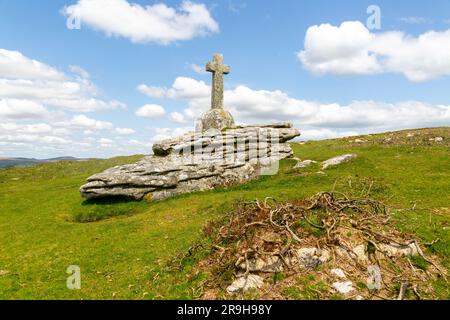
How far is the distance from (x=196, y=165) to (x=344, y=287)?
19817mm

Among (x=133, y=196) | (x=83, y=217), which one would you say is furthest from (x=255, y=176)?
(x=83, y=217)

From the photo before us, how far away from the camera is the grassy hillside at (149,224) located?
13.5 metres

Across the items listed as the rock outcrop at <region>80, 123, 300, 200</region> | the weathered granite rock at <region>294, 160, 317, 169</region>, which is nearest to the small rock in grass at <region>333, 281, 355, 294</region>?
the rock outcrop at <region>80, 123, 300, 200</region>

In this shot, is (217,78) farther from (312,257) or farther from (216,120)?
(312,257)

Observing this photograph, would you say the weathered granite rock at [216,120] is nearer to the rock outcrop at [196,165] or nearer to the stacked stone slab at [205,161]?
the stacked stone slab at [205,161]

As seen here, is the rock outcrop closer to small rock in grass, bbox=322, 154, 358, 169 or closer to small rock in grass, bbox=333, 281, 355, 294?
small rock in grass, bbox=322, 154, 358, 169

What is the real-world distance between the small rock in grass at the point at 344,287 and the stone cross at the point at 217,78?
89.8 ft

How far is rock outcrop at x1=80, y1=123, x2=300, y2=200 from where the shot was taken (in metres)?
27.5

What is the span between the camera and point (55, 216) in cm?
2480

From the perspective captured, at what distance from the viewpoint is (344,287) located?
35.7 feet

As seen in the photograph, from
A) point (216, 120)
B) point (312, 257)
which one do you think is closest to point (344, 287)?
point (312, 257)
